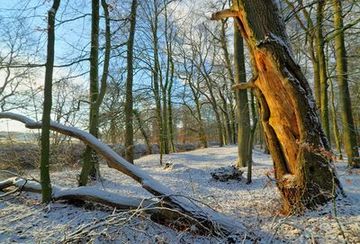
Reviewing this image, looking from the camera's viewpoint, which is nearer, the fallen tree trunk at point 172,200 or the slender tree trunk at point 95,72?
the fallen tree trunk at point 172,200

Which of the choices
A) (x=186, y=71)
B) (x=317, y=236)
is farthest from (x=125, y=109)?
(x=186, y=71)

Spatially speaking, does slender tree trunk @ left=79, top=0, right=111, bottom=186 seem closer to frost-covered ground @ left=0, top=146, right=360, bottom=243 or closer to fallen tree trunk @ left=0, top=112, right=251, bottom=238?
fallen tree trunk @ left=0, top=112, right=251, bottom=238

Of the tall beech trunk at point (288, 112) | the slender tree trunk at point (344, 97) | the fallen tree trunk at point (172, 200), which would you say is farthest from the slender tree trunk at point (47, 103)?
the slender tree trunk at point (344, 97)

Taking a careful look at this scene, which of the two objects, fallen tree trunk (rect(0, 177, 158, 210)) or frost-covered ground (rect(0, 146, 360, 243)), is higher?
fallen tree trunk (rect(0, 177, 158, 210))

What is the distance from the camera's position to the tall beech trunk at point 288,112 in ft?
16.0

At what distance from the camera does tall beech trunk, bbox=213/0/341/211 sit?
4891mm

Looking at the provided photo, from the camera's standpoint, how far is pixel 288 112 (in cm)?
512

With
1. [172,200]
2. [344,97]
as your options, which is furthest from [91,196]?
[344,97]

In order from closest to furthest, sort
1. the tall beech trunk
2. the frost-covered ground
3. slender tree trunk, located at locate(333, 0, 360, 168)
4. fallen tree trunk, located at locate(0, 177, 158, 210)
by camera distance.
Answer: the frost-covered ground
fallen tree trunk, located at locate(0, 177, 158, 210)
the tall beech trunk
slender tree trunk, located at locate(333, 0, 360, 168)

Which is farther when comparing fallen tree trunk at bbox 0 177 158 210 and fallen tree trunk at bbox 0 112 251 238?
fallen tree trunk at bbox 0 177 158 210

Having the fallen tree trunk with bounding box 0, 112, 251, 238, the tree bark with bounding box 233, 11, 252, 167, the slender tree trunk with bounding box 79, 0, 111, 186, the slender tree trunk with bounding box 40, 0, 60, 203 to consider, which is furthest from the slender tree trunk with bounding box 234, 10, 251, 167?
the slender tree trunk with bounding box 40, 0, 60, 203

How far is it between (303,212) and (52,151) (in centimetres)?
691

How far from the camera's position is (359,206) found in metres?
4.70

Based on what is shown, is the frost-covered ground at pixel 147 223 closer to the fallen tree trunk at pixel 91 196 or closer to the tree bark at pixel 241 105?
the fallen tree trunk at pixel 91 196
